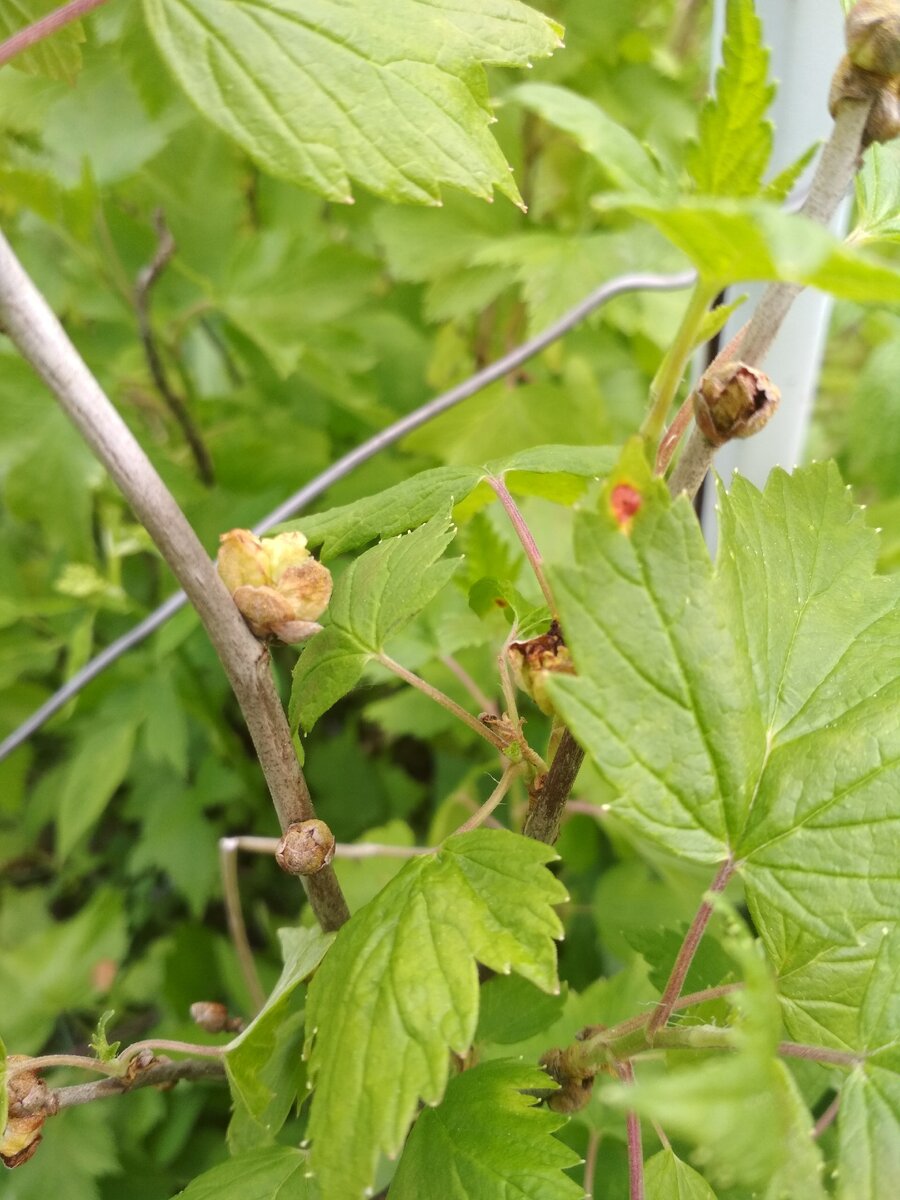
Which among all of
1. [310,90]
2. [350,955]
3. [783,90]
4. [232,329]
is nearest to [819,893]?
[350,955]

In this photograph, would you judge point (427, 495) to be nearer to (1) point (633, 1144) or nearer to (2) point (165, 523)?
(2) point (165, 523)

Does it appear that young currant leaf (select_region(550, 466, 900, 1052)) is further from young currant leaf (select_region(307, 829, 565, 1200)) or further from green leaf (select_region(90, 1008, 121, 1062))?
green leaf (select_region(90, 1008, 121, 1062))

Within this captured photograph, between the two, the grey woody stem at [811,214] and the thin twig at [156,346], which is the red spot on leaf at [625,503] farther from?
the thin twig at [156,346]

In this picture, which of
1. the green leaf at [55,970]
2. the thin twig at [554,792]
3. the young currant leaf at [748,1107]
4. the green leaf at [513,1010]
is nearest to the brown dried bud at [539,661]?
the thin twig at [554,792]

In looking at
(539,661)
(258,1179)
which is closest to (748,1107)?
(539,661)

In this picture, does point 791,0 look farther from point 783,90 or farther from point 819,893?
point 819,893

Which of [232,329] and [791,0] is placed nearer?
[791,0]

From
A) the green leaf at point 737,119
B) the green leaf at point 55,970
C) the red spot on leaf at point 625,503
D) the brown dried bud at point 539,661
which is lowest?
the green leaf at point 55,970
